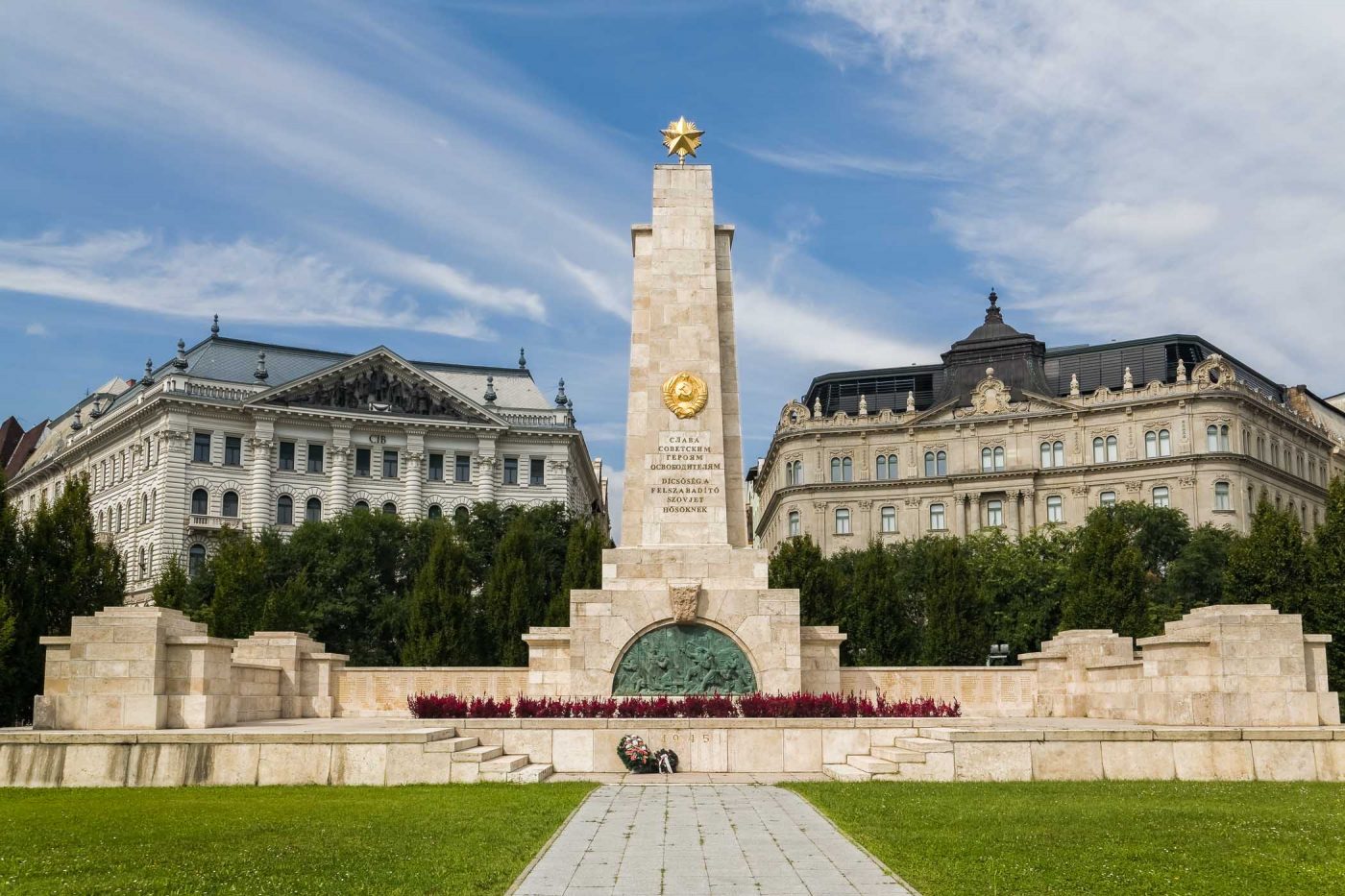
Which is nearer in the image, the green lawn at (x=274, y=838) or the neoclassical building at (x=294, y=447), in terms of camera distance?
the green lawn at (x=274, y=838)

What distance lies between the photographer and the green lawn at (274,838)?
12.1 metres

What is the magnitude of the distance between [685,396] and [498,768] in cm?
1187

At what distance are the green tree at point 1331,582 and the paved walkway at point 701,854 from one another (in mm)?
27606

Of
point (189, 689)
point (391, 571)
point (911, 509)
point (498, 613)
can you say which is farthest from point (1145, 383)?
point (189, 689)

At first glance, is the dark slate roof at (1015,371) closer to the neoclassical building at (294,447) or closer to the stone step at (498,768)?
the neoclassical building at (294,447)

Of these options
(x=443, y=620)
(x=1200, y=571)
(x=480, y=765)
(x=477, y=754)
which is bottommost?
(x=480, y=765)

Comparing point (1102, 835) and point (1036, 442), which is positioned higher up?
point (1036, 442)

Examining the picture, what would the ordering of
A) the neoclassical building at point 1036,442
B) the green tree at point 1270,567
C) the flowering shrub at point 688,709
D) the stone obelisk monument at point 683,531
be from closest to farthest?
the flowering shrub at point 688,709 < the stone obelisk monument at point 683,531 < the green tree at point 1270,567 < the neoclassical building at point 1036,442

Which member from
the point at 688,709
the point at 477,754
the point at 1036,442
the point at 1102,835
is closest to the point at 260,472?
the point at 1036,442

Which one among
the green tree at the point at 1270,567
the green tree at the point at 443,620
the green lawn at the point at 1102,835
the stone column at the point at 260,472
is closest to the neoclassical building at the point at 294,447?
the stone column at the point at 260,472

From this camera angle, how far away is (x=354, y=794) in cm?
1902

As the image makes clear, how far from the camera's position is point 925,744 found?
22.1 metres

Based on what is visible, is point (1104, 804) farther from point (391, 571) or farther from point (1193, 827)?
point (391, 571)

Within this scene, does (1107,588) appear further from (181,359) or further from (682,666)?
(181,359)
